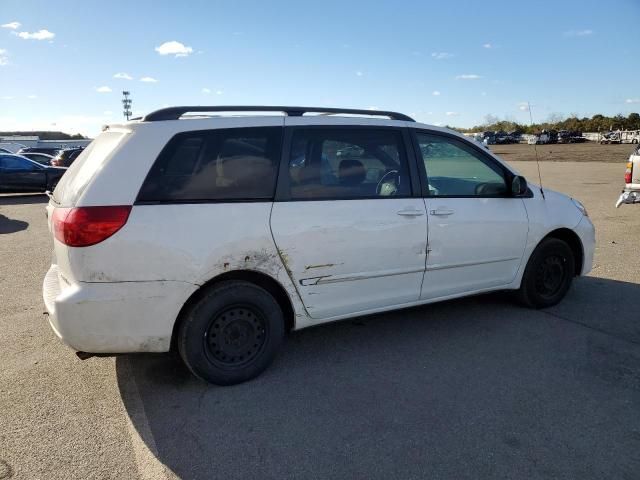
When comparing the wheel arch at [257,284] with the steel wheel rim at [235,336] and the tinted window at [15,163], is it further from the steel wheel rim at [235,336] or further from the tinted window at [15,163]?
the tinted window at [15,163]

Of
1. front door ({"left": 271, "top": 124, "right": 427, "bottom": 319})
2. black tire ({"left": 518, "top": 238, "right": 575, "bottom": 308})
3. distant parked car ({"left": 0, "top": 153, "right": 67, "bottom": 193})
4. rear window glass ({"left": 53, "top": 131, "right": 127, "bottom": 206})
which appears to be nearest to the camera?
rear window glass ({"left": 53, "top": 131, "right": 127, "bottom": 206})

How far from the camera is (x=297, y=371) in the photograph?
12.0 ft

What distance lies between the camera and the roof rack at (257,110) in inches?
132

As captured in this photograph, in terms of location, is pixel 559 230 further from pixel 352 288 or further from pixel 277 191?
pixel 277 191

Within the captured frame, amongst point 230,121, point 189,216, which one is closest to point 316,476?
point 189,216

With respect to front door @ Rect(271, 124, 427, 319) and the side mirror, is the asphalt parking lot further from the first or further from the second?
the side mirror

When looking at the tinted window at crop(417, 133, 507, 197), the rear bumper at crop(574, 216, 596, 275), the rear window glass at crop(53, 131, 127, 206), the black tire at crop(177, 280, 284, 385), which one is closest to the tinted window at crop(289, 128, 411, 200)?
the tinted window at crop(417, 133, 507, 197)

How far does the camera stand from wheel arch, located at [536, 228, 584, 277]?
Result: 484 cm

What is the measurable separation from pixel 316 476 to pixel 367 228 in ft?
5.87

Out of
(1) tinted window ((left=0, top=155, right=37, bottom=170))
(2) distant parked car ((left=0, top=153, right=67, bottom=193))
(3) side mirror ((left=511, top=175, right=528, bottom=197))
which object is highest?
(1) tinted window ((left=0, top=155, right=37, bottom=170))

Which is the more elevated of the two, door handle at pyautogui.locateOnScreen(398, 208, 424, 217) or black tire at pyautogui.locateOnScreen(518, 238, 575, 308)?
door handle at pyautogui.locateOnScreen(398, 208, 424, 217)

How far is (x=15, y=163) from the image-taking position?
16828mm

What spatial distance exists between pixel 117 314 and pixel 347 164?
195 centimetres

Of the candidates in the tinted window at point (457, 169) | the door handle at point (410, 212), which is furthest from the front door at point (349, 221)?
the tinted window at point (457, 169)
